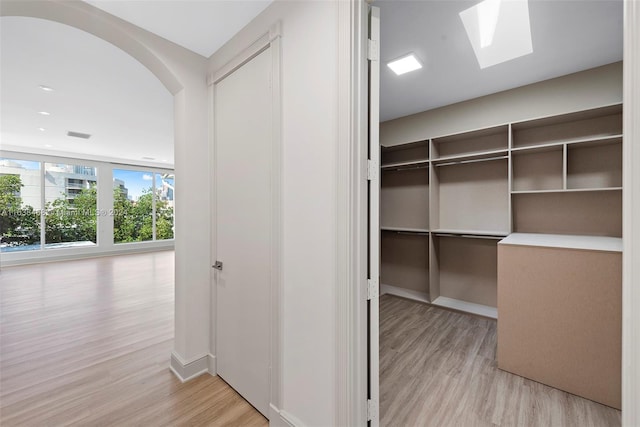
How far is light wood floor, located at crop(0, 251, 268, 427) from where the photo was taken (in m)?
1.76

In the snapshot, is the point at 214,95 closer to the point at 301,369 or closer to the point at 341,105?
the point at 341,105

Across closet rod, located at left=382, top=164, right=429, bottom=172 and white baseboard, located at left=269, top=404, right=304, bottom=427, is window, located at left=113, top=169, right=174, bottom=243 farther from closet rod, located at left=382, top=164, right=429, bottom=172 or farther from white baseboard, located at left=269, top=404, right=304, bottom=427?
white baseboard, located at left=269, top=404, right=304, bottom=427

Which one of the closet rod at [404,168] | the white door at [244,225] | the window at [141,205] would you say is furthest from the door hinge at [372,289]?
the window at [141,205]

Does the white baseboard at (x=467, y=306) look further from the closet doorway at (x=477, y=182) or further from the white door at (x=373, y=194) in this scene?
the white door at (x=373, y=194)

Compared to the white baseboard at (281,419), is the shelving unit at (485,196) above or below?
above

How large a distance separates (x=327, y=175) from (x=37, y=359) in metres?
3.19

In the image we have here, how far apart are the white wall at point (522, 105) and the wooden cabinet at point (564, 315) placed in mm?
1572

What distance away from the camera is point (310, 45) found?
1445 millimetres

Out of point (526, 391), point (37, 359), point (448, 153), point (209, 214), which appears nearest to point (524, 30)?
point (448, 153)

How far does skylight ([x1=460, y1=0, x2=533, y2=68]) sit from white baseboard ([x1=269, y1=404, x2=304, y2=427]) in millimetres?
2840

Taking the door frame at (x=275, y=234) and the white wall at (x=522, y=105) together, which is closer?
the door frame at (x=275, y=234)

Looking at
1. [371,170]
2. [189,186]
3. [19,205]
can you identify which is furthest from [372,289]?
[19,205]

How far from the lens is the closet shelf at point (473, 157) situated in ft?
9.86

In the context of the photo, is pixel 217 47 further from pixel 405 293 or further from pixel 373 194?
pixel 405 293
